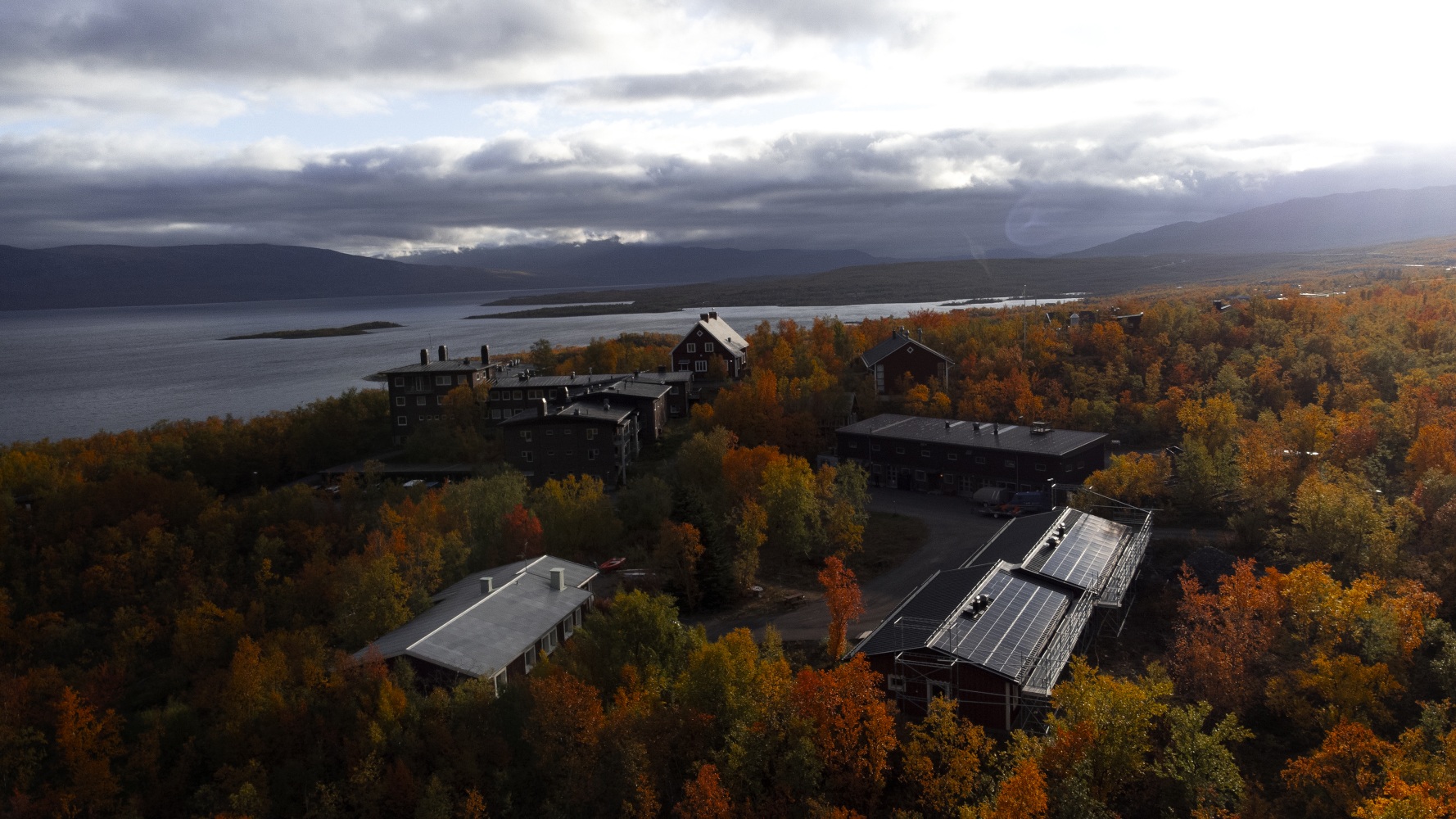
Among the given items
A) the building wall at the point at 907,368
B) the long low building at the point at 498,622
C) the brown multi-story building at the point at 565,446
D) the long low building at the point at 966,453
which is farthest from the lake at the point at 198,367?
the long low building at the point at 498,622

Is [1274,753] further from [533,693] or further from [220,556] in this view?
[220,556]

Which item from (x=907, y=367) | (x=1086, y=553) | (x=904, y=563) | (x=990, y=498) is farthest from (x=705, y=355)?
(x=1086, y=553)

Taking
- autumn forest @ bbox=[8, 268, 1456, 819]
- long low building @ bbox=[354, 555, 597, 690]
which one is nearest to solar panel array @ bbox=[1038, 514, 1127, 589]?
autumn forest @ bbox=[8, 268, 1456, 819]

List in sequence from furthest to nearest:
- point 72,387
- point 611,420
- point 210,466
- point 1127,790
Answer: point 72,387
point 210,466
point 611,420
point 1127,790

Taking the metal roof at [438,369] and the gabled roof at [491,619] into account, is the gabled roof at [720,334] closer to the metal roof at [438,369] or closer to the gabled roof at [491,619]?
the metal roof at [438,369]

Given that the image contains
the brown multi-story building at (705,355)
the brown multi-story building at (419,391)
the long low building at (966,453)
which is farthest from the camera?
the brown multi-story building at (705,355)

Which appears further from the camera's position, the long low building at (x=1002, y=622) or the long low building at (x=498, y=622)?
the long low building at (x=498, y=622)

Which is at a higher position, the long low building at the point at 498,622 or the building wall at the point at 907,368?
the building wall at the point at 907,368

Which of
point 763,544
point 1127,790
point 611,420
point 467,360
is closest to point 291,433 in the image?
point 467,360
